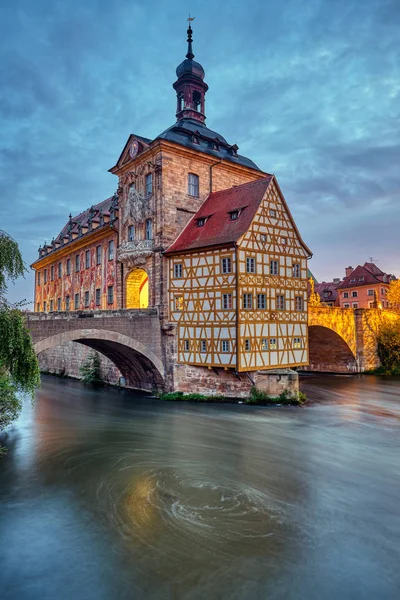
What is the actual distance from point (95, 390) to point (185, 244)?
10838mm

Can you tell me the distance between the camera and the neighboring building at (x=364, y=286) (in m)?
53.8

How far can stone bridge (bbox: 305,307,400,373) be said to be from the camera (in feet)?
105

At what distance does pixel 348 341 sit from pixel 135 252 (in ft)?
60.1

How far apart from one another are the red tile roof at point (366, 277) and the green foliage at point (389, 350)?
2143 centimetres

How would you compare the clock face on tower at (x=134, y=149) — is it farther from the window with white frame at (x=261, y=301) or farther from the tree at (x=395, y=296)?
the tree at (x=395, y=296)

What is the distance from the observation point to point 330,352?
112 ft

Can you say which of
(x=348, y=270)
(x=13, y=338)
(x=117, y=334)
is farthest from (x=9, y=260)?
(x=348, y=270)

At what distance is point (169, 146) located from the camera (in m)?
22.6

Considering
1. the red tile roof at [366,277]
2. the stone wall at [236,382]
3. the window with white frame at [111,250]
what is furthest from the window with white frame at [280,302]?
the red tile roof at [366,277]

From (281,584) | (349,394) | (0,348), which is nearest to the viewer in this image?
(281,584)

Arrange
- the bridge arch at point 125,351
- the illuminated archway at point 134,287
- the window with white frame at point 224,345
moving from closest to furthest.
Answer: the bridge arch at point 125,351
the window with white frame at point 224,345
the illuminated archway at point 134,287

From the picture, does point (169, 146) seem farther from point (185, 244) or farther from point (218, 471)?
point (218, 471)

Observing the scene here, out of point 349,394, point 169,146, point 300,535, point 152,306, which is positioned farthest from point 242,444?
point 169,146

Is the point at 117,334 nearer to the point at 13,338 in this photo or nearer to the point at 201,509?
the point at 13,338
